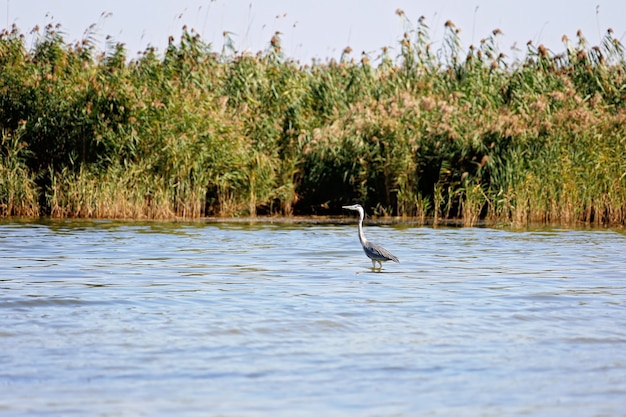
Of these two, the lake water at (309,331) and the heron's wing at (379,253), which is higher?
the heron's wing at (379,253)

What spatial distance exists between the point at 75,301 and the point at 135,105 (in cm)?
971

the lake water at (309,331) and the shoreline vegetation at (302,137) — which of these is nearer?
the lake water at (309,331)

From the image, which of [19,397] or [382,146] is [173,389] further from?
[382,146]

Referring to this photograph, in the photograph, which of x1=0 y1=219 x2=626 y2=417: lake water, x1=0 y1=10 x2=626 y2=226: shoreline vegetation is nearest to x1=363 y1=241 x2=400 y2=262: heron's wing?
x1=0 y1=219 x2=626 y2=417: lake water

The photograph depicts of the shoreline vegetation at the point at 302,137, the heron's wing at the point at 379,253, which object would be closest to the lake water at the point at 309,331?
the heron's wing at the point at 379,253

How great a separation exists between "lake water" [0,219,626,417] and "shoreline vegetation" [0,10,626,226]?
3.85 m

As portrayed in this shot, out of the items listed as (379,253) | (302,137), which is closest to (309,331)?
(379,253)

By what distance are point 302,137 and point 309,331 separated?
487 inches

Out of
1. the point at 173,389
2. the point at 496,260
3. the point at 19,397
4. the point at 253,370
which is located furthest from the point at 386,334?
the point at 496,260

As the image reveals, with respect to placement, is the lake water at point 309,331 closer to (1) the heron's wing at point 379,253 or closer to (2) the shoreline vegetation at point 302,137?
(1) the heron's wing at point 379,253

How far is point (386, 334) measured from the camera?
765cm

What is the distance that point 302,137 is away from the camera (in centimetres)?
1997

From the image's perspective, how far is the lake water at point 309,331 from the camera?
224 inches

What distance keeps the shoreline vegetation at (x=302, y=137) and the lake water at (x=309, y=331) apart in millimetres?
3851
